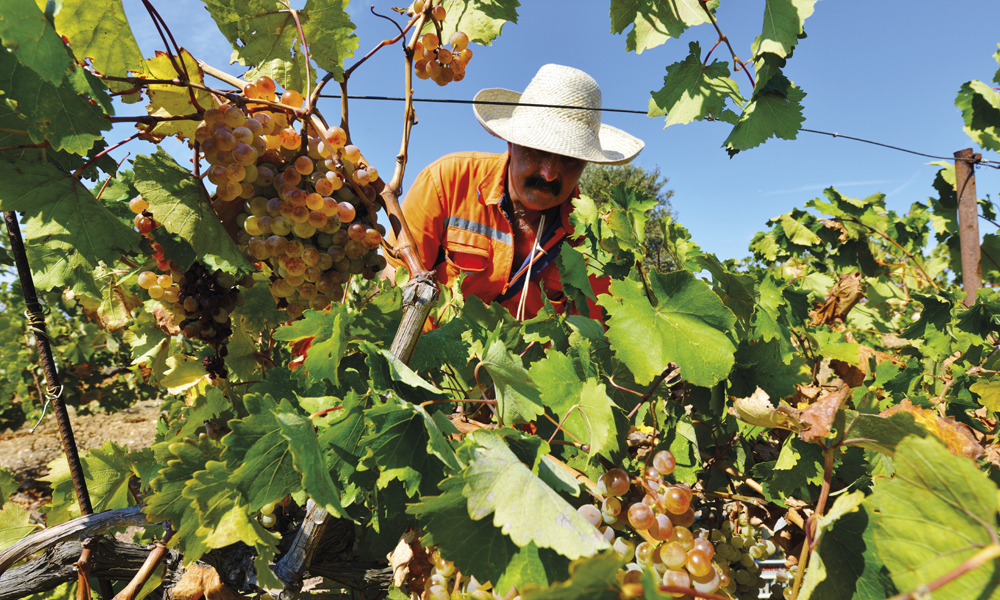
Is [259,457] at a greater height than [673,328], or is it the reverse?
[673,328]

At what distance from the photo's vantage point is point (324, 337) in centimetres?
78

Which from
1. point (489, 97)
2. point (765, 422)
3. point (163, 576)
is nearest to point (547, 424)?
point (765, 422)

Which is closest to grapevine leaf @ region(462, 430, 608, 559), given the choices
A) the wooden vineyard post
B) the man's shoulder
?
the man's shoulder

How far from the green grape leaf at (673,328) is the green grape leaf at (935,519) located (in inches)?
12.9

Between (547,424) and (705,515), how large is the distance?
0.54m

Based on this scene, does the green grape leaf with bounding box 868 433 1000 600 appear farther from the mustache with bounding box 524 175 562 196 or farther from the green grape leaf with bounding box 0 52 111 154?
the mustache with bounding box 524 175 562 196

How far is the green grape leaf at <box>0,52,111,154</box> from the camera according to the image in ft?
2.11

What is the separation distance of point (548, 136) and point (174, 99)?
5.39ft

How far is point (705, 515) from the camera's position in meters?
1.17

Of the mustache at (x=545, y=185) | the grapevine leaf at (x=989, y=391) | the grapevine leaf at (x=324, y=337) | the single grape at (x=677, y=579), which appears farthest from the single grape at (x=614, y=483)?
the mustache at (x=545, y=185)

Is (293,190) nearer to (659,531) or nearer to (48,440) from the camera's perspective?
(659,531)

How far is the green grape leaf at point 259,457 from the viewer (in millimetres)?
658

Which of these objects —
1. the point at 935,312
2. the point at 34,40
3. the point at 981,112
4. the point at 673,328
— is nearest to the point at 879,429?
the point at 673,328

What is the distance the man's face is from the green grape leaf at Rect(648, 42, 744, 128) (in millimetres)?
1028
